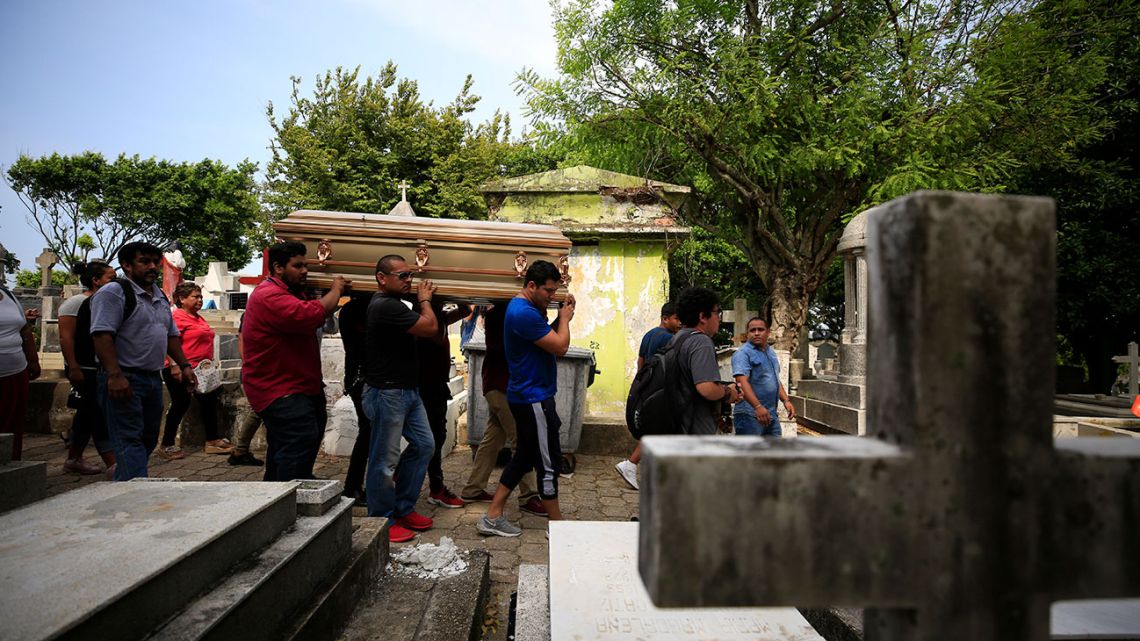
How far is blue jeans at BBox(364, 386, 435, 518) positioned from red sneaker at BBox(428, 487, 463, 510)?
2.32ft

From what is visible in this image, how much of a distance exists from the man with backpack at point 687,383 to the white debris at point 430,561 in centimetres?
168

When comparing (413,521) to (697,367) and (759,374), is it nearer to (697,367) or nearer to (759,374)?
(697,367)

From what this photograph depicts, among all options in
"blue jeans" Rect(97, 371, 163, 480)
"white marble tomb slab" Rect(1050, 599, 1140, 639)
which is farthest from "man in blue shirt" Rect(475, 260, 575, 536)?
"white marble tomb slab" Rect(1050, 599, 1140, 639)

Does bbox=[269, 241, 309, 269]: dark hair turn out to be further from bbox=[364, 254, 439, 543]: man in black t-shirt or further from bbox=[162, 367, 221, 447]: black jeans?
bbox=[162, 367, 221, 447]: black jeans

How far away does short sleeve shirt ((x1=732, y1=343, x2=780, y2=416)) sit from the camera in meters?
5.08

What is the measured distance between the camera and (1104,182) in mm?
13398

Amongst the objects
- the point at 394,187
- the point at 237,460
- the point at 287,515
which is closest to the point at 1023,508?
the point at 287,515

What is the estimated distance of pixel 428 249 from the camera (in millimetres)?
4328

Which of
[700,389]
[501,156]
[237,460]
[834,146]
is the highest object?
[501,156]

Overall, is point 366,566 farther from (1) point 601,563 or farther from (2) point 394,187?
(2) point 394,187

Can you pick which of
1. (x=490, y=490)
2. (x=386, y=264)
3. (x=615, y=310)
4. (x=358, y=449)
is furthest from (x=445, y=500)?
(x=615, y=310)

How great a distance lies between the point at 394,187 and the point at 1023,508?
21.2 meters

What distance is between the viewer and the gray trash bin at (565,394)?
6.39 m

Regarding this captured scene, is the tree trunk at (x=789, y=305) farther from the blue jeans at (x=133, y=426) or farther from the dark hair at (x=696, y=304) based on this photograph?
the blue jeans at (x=133, y=426)
